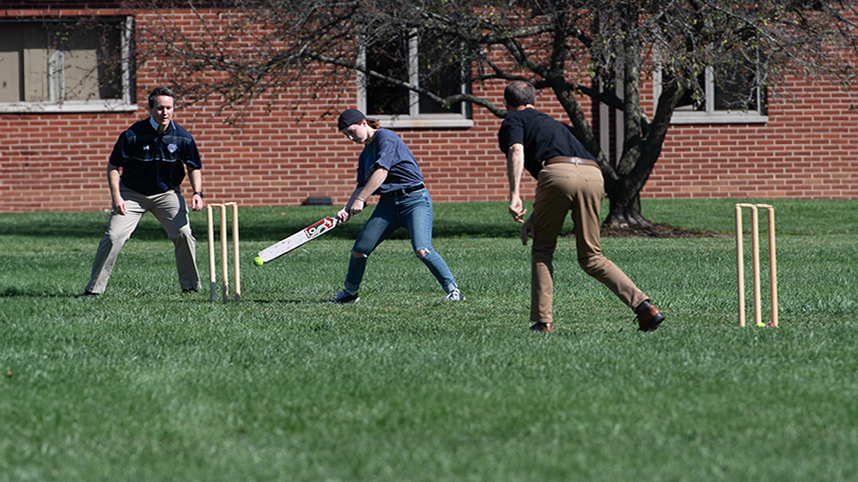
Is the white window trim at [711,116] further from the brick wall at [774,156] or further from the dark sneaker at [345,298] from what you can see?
the dark sneaker at [345,298]

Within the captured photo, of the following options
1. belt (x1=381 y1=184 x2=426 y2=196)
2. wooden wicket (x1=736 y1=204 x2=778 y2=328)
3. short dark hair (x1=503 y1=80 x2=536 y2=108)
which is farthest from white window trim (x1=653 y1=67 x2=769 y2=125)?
short dark hair (x1=503 y1=80 x2=536 y2=108)

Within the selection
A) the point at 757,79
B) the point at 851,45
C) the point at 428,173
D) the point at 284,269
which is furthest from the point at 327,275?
the point at 428,173

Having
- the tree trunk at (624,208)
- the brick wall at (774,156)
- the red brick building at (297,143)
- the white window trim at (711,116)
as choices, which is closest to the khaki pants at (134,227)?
the tree trunk at (624,208)

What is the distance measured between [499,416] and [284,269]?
302 inches

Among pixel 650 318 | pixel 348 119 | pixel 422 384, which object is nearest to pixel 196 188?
pixel 348 119

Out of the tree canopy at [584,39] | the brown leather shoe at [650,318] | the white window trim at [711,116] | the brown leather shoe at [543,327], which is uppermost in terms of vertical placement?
the tree canopy at [584,39]

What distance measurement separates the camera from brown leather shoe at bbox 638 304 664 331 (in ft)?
22.8

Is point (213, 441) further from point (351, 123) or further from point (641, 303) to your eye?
point (351, 123)

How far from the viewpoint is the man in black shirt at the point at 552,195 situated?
270 inches

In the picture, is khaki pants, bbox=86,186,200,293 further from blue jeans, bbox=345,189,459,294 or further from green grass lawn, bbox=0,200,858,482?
blue jeans, bbox=345,189,459,294

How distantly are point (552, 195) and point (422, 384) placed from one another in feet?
6.42

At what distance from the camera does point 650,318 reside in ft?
22.9

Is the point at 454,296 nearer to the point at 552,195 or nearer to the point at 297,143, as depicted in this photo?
the point at 552,195

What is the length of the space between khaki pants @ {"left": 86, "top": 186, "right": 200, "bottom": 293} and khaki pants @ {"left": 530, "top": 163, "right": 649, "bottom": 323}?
3812mm
